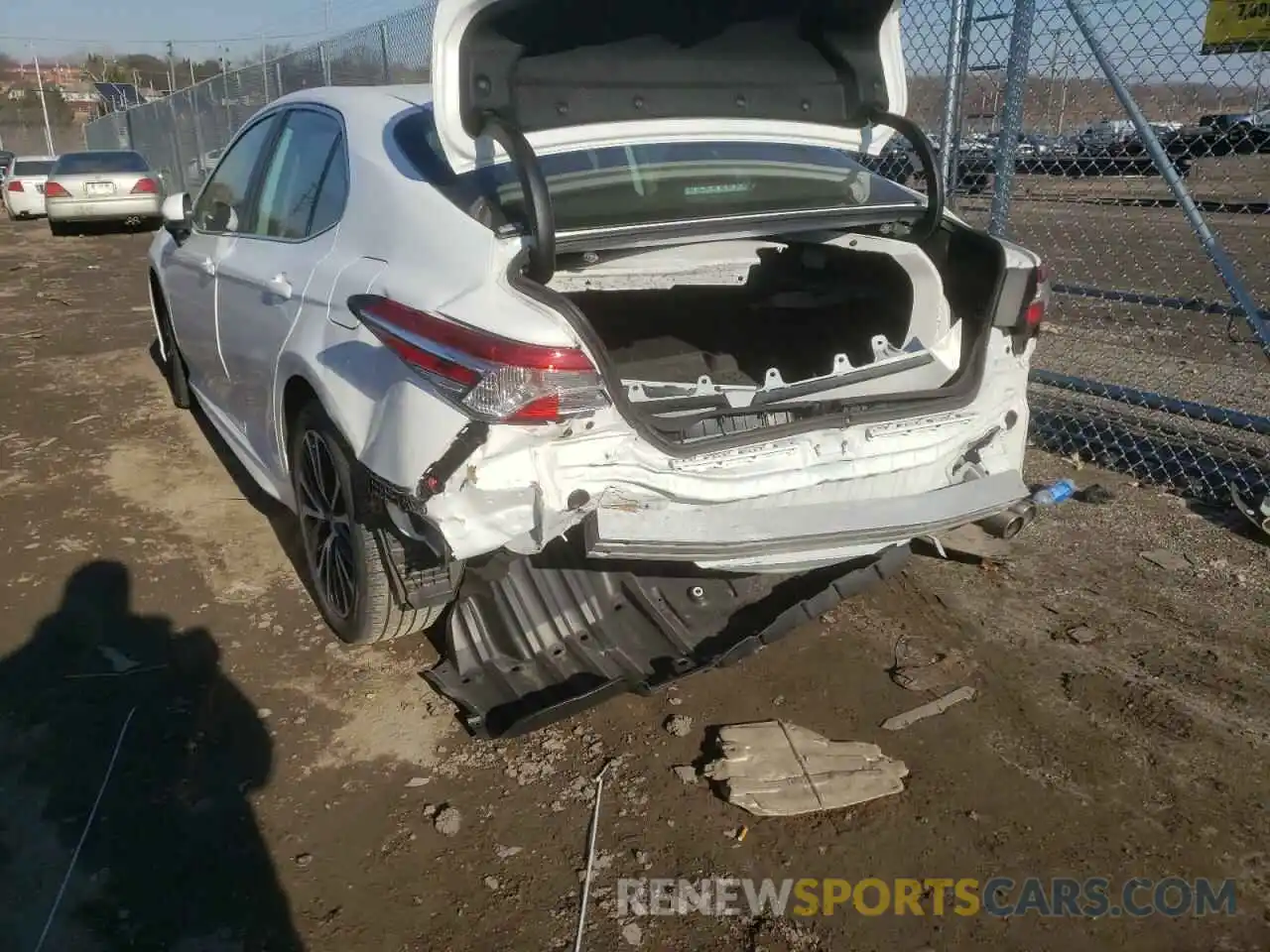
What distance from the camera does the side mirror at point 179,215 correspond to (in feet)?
15.0

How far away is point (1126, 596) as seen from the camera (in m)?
3.76

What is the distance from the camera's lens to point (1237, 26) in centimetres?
412

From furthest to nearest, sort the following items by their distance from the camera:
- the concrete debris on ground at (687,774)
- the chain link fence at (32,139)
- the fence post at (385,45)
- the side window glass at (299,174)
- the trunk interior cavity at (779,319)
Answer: the chain link fence at (32,139) → the fence post at (385,45) → the side window glass at (299,174) → the trunk interior cavity at (779,319) → the concrete debris on ground at (687,774)

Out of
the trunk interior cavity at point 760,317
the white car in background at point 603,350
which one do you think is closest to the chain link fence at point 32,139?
the trunk interior cavity at point 760,317

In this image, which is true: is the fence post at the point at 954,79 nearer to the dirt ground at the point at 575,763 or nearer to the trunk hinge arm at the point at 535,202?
the dirt ground at the point at 575,763

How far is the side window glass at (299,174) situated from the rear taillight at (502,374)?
1.00 meters

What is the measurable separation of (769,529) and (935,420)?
69 centimetres

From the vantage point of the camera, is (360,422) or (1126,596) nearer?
(360,422)

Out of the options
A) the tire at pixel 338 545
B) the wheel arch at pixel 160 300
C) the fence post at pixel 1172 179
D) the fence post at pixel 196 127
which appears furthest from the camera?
the fence post at pixel 196 127

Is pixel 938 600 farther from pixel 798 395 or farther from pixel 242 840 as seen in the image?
pixel 242 840

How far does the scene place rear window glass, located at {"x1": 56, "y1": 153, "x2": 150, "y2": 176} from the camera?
53.4 feet

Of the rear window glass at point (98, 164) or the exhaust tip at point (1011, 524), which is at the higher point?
the rear window glass at point (98, 164)

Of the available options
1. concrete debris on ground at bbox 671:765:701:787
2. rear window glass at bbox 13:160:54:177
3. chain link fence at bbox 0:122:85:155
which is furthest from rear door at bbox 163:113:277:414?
chain link fence at bbox 0:122:85:155

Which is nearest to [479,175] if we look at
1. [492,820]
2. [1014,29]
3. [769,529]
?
[769,529]
